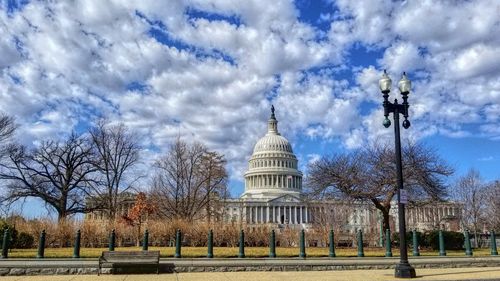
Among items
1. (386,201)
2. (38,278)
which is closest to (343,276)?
(38,278)

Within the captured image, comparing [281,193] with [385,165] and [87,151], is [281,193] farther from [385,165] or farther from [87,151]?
[385,165]

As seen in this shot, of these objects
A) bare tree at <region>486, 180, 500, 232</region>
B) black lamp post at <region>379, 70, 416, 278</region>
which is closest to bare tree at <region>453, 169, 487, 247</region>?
bare tree at <region>486, 180, 500, 232</region>

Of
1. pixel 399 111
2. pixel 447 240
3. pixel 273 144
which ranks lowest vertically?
pixel 447 240

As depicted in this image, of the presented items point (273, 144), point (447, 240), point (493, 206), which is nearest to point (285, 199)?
point (273, 144)

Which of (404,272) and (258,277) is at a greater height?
(404,272)

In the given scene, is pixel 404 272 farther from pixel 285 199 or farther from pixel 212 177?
pixel 285 199

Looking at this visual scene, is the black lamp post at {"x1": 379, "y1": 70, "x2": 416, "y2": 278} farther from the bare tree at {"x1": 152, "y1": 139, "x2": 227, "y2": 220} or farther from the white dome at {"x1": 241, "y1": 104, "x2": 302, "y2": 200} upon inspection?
the white dome at {"x1": 241, "y1": 104, "x2": 302, "y2": 200}

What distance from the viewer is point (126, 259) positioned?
15359 millimetres

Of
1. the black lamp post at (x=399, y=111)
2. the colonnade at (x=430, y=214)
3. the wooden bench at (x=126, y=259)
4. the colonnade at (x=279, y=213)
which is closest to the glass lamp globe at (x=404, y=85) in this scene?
the black lamp post at (x=399, y=111)

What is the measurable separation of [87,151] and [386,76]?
39.4 meters

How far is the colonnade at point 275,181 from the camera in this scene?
138 metres

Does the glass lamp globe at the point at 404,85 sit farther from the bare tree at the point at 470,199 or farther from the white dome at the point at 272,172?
the white dome at the point at 272,172

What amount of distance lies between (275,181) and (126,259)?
124m

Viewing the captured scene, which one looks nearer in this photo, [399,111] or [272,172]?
[399,111]
